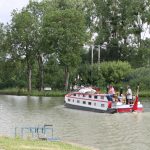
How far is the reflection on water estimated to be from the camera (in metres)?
27.2

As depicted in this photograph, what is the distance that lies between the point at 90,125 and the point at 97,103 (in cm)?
1130

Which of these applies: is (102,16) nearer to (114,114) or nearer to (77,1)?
(77,1)

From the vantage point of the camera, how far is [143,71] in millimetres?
75750

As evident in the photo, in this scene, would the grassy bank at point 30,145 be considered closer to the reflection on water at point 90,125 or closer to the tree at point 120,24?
the reflection on water at point 90,125

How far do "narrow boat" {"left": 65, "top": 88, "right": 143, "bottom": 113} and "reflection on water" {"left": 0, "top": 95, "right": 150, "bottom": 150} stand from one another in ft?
3.20

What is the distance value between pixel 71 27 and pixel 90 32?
12083 millimetres

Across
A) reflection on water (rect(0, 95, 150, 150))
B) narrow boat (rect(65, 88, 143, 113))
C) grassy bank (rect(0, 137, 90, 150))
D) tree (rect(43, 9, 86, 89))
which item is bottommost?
reflection on water (rect(0, 95, 150, 150))

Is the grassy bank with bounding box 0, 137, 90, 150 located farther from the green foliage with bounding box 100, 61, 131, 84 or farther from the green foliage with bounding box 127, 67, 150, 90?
the green foliage with bounding box 100, 61, 131, 84

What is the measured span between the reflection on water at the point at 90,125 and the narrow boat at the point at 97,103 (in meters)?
0.98

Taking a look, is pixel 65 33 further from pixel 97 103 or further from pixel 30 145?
pixel 30 145

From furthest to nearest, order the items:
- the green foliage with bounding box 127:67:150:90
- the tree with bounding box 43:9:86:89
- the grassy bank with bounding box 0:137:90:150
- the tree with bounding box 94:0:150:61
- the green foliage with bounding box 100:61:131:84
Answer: the tree with bounding box 94:0:150:61
the green foliage with bounding box 100:61:131:84
the tree with bounding box 43:9:86:89
the green foliage with bounding box 127:67:150:90
the grassy bank with bounding box 0:137:90:150

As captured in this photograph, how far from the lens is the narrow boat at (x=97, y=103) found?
45.2 meters

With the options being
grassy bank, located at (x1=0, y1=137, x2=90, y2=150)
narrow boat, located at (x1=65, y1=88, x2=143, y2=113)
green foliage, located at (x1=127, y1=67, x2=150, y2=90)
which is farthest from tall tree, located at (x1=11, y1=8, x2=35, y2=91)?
grassy bank, located at (x1=0, y1=137, x2=90, y2=150)

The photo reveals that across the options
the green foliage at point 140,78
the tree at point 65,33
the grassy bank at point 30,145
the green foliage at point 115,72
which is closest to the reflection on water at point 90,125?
the grassy bank at point 30,145
